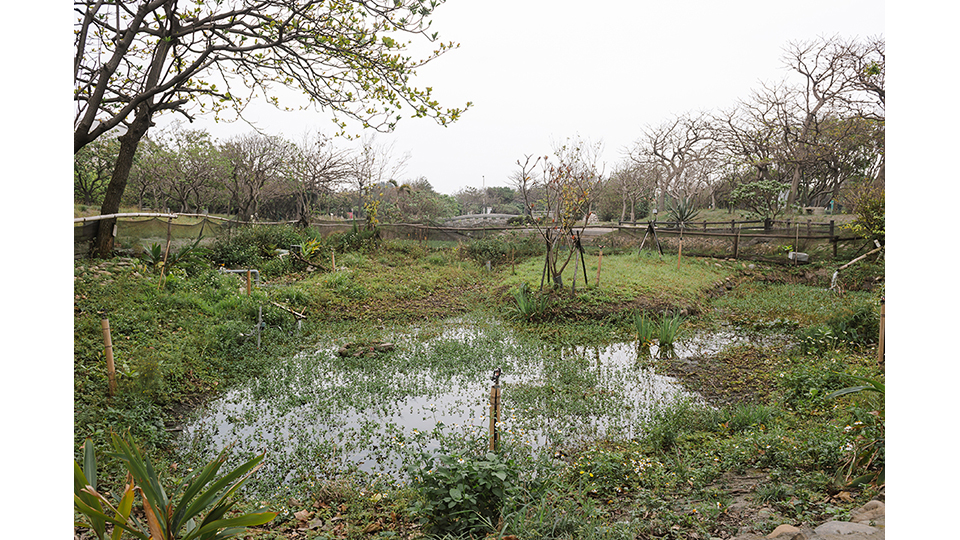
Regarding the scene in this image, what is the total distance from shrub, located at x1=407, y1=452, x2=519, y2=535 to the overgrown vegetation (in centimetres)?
1

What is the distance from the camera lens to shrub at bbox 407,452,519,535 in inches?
81.6

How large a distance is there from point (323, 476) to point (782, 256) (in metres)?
11.2

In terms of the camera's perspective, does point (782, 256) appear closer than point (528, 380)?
No

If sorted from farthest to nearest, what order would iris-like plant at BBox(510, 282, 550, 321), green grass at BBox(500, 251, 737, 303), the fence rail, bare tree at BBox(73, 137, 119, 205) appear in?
bare tree at BBox(73, 137, 119, 205) < the fence rail < green grass at BBox(500, 251, 737, 303) < iris-like plant at BBox(510, 282, 550, 321)

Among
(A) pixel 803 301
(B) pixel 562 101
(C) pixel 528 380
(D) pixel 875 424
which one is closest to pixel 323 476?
(C) pixel 528 380

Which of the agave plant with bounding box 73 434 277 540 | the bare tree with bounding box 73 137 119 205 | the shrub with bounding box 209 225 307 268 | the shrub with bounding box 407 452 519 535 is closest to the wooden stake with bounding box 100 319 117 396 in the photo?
the agave plant with bounding box 73 434 277 540

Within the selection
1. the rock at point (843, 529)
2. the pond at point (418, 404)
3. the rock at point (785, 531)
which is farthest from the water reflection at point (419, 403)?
the rock at point (843, 529)

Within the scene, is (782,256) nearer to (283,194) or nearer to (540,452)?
(540,452)

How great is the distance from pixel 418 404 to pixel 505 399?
2.43ft

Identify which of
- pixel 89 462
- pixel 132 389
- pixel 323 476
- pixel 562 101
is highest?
pixel 562 101

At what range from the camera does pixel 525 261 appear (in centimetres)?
1114

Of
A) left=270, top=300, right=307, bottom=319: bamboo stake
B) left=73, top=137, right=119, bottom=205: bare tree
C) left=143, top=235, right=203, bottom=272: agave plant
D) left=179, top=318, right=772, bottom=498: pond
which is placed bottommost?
left=179, top=318, right=772, bottom=498: pond

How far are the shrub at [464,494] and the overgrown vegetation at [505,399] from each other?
0.04 ft

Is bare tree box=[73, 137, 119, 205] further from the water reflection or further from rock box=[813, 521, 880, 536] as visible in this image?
rock box=[813, 521, 880, 536]
